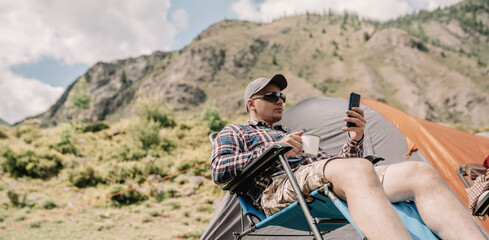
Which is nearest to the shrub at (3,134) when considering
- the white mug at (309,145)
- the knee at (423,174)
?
the white mug at (309,145)

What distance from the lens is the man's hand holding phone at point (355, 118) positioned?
1692 millimetres

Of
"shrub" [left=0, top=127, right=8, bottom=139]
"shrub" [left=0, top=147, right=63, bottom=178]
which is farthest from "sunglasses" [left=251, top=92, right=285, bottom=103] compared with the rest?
"shrub" [left=0, top=127, right=8, bottom=139]

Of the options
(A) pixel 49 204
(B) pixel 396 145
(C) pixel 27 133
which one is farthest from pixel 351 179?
(C) pixel 27 133

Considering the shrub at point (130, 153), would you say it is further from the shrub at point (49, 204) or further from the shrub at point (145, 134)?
the shrub at point (49, 204)

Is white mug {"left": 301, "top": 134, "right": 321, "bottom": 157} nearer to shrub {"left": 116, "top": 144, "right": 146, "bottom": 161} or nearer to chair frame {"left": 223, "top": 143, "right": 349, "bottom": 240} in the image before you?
chair frame {"left": 223, "top": 143, "right": 349, "bottom": 240}

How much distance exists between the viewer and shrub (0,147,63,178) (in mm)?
7750

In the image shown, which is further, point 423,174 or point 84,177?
point 84,177

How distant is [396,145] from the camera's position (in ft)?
10.4

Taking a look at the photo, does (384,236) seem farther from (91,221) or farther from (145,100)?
(145,100)

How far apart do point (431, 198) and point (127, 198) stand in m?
5.81

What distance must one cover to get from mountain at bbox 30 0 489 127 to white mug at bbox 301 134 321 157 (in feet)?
108

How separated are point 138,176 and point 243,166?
629 centimetres

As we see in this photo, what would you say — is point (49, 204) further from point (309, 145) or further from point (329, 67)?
point (329, 67)

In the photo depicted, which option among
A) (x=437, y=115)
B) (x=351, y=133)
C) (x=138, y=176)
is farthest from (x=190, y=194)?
(x=437, y=115)
